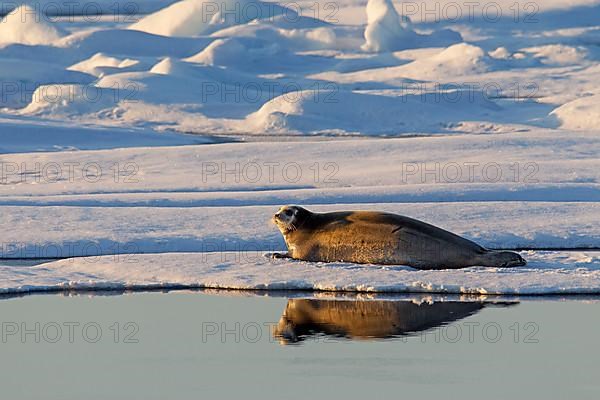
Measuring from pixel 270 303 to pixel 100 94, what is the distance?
18297 millimetres

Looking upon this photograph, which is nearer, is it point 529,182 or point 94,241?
→ point 94,241

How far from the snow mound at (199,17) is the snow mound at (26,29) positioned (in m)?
4.01

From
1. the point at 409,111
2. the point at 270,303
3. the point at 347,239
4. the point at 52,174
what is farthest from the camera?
the point at 409,111

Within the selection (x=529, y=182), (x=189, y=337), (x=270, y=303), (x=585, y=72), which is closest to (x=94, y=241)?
(x=270, y=303)

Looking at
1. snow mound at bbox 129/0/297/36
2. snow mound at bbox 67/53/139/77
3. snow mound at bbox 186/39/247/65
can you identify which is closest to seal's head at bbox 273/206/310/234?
snow mound at bbox 67/53/139/77

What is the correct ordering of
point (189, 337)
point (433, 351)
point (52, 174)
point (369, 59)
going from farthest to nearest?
point (369, 59) → point (52, 174) → point (189, 337) → point (433, 351)

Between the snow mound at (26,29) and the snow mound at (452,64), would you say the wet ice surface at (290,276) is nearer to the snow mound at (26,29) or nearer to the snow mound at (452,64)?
the snow mound at (452,64)

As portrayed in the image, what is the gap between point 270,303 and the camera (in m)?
7.84

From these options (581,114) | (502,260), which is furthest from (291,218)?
(581,114)

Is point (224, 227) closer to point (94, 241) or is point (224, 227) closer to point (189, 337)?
point (94, 241)

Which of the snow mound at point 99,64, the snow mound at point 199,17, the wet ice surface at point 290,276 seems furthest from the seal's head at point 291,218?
the snow mound at point 199,17

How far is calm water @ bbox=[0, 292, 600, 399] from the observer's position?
561 centimetres

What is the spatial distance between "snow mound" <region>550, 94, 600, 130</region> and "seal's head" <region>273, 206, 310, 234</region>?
1299 centimetres

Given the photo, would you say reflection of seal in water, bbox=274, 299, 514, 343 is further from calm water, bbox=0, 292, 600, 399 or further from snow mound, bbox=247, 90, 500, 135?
snow mound, bbox=247, 90, 500, 135
